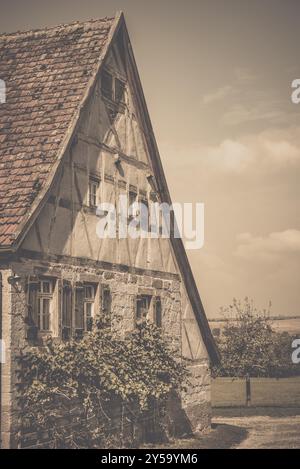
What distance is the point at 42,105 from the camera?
16781mm

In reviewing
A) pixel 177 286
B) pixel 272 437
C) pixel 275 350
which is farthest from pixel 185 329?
pixel 275 350

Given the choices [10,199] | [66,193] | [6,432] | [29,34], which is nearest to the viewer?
[6,432]

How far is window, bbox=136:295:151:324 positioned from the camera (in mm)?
19261

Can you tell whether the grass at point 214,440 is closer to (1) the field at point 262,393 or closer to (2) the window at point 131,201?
(2) the window at point 131,201

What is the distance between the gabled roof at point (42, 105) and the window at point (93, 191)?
1.80m

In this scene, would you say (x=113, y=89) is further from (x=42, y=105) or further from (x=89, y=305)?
(x=89, y=305)

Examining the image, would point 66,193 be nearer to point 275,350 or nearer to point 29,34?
point 29,34

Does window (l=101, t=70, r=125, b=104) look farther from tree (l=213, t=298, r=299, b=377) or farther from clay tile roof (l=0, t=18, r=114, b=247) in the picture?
tree (l=213, t=298, r=299, b=377)

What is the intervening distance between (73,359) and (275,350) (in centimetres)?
2274

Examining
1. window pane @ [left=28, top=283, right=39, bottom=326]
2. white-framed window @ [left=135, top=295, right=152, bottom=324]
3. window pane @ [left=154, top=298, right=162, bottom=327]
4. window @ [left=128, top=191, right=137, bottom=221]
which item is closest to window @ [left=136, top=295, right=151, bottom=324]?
white-framed window @ [left=135, top=295, right=152, bottom=324]

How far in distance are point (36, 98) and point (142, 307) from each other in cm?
625

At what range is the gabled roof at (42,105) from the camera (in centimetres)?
1459

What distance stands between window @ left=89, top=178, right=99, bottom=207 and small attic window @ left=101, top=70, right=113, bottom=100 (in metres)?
2.41

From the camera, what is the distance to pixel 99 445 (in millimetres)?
16328
